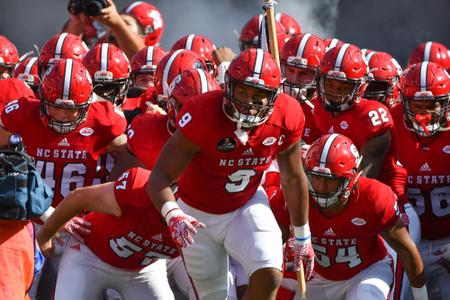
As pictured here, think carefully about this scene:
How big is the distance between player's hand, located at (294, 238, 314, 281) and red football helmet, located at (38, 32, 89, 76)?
8.36ft

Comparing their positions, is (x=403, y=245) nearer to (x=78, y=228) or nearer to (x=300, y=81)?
(x=78, y=228)

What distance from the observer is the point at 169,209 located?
484 centimetres

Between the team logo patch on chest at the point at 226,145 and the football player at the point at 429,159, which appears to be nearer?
the team logo patch on chest at the point at 226,145

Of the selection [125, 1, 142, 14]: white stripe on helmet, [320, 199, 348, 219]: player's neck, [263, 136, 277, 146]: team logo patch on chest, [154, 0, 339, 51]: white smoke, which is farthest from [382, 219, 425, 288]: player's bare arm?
[154, 0, 339, 51]: white smoke

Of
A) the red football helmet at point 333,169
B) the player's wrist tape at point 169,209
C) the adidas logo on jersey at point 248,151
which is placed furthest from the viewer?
the red football helmet at point 333,169

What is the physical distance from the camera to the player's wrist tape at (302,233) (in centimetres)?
530

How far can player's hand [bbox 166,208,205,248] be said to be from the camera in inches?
185

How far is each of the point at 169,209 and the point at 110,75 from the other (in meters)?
2.17

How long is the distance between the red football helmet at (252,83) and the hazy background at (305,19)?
18.0 feet

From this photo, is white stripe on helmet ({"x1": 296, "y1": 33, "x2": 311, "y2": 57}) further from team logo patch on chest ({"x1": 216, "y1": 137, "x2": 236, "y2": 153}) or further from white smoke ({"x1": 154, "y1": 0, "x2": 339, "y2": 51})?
white smoke ({"x1": 154, "y1": 0, "x2": 339, "y2": 51})

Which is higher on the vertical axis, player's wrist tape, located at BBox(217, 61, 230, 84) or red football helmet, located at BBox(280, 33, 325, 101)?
red football helmet, located at BBox(280, 33, 325, 101)

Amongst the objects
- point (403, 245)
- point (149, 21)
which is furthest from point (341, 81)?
point (149, 21)

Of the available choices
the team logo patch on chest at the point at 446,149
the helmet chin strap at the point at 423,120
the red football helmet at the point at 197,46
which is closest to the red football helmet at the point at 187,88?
the helmet chin strap at the point at 423,120

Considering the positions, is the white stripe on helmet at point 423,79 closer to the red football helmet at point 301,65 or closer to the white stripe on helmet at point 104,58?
the red football helmet at point 301,65
